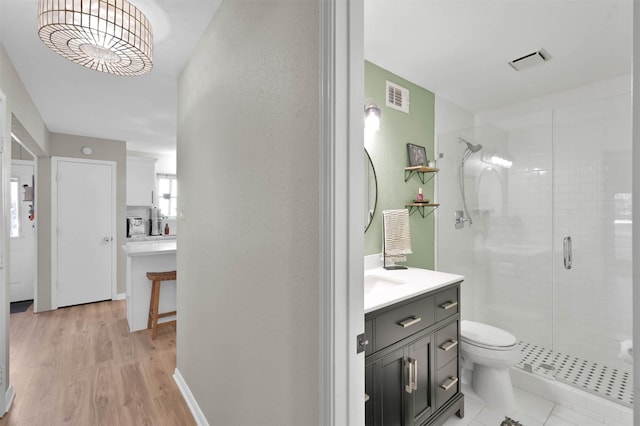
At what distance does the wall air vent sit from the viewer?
7.03 feet

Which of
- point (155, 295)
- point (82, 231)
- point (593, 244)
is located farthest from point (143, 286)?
point (593, 244)

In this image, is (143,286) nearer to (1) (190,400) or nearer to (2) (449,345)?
(1) (190,400)

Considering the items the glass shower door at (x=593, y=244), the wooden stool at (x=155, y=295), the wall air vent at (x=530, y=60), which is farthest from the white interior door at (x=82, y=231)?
the glass shower door at (x=593, y=244)

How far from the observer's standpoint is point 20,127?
2.62 metres

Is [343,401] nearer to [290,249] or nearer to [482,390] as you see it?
[290,249]

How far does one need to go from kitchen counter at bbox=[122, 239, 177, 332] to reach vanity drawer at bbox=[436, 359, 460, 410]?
9.15 feet

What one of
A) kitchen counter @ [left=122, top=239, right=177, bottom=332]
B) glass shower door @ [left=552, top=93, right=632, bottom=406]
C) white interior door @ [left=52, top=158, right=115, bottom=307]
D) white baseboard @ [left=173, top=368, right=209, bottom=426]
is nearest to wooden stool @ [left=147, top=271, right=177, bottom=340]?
kitchen counter @ [left=122, top=239, right=177, bottom=332]

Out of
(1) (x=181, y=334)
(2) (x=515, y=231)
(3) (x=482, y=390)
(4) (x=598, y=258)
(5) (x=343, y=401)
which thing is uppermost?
(2) (x=515, y=231)

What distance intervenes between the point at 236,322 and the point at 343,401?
73 cm

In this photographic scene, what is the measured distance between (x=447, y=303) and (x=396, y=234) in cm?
61

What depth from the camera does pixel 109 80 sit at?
8.25ft

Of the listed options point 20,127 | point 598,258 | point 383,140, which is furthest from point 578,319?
point 20,127

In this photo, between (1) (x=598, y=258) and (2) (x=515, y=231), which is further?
(2) (x=515, y=231)

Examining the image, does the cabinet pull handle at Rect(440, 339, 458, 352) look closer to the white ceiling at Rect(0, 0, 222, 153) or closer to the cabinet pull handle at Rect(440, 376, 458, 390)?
the cabinet pull handle at Rect(440, 376, 458, 390)
